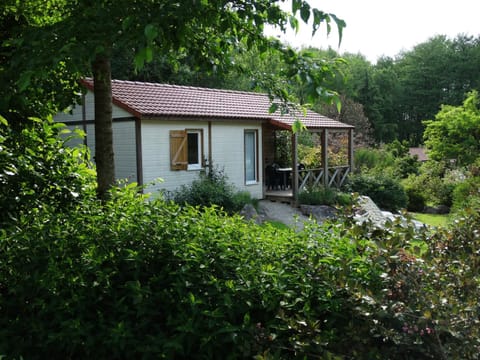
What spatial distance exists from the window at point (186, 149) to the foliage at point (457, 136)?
16.3m

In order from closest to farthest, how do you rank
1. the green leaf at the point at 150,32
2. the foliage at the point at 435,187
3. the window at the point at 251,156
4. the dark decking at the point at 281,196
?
the green leaf at the point at 150,32
the dark decking at the point at 281,196
the window at the point at 251,156
the foliage at the point at 435,187

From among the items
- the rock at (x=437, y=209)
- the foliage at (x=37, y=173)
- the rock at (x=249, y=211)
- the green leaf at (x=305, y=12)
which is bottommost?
the rock at (x=437, y=209)

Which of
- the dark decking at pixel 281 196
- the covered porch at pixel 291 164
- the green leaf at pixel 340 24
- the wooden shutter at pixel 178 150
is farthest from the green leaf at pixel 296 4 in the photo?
the dark decking at pixel 281 196

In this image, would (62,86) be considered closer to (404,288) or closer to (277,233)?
(277,233)

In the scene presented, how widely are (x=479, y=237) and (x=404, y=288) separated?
2.30 ft

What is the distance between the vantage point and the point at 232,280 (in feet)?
10.8

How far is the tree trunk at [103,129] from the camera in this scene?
17.8 feet

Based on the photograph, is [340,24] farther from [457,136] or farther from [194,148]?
[457,136]

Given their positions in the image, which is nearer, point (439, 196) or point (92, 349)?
point (92, 349)

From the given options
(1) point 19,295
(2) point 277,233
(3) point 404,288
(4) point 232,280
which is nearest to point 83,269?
(1) point 19,295

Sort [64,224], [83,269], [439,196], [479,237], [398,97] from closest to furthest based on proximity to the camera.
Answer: [479,237], [83,269], [64,224], [439,196], [398,97]

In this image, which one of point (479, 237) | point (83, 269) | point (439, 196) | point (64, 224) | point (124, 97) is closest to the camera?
point (479, 237)

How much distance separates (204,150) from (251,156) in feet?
8.57

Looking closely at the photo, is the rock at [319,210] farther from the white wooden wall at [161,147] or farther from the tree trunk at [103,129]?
the tree trunk at [103,129]
